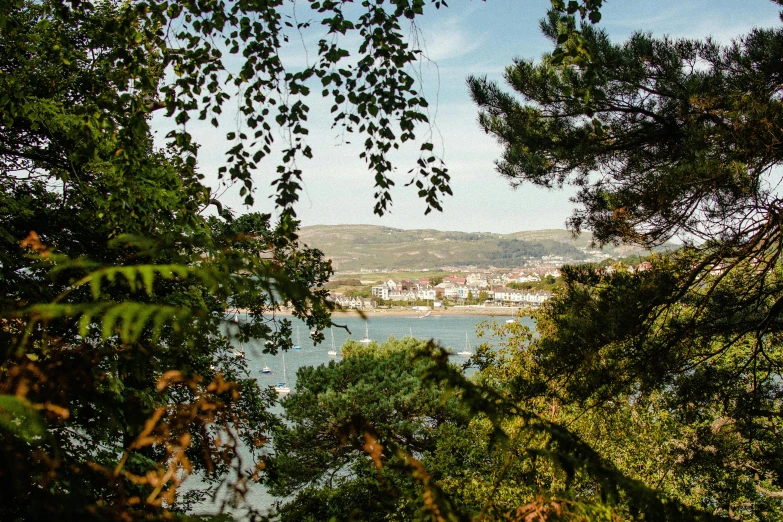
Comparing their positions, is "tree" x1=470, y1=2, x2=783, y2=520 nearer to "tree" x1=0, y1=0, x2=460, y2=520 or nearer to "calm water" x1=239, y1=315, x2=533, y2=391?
"tree" x1=0, y1=0, x2=460, y2=520

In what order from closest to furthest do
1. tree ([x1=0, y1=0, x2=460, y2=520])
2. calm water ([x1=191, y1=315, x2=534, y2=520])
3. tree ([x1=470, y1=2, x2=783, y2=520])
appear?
tree ([x1=0, y1=0, x2=460, y2=520]) < tree ([x1=470, y1=2, x2=783, y2=520]) < calm water ([x1=191, y1=315, x2=534, y2=520])

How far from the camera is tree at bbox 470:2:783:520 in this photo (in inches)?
175

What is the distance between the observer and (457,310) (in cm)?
7850

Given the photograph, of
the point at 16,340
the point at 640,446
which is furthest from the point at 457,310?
the point at 16,340

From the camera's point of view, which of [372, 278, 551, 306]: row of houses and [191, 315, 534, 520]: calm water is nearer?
[191, 315, 534, 520]: calm water

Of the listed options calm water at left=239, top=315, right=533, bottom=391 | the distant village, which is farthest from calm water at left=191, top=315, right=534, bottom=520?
the distant village

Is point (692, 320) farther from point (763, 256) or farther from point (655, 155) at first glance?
point (655, 155)

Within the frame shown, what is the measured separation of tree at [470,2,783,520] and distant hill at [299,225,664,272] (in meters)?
101

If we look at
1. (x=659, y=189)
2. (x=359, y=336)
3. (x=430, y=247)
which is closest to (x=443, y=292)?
(x=359, y=336)

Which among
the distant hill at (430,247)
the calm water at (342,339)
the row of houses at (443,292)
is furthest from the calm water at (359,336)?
the distant hill at (430,247)

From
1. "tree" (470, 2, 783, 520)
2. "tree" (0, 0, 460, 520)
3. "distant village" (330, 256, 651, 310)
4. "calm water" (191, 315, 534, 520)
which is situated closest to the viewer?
"tree" (0, 0, 460, 520)

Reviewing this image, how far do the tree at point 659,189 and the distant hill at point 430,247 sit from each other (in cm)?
10089

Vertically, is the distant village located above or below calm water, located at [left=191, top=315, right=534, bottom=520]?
above

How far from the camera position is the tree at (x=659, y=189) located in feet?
14.6
